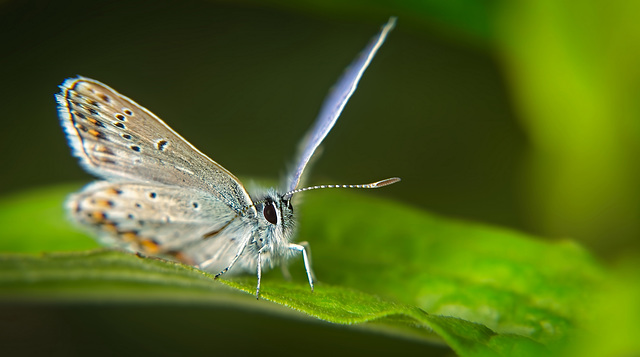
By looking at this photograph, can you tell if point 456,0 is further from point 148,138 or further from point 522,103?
point 148,138

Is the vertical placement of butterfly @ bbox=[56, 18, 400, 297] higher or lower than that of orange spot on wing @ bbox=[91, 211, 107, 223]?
higher

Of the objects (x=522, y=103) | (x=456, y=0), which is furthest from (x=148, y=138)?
(x=522, y=103)

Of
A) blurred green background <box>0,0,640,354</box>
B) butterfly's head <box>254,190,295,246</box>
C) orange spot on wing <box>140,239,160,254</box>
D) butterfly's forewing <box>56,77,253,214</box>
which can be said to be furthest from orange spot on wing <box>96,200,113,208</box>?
blurred green background <box>0,0,640,354</box>

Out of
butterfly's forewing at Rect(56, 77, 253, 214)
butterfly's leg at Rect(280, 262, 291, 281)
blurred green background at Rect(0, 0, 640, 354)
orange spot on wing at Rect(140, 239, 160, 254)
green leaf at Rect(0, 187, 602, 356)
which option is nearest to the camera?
green leaf at Rect(0, 187, 602, 356)

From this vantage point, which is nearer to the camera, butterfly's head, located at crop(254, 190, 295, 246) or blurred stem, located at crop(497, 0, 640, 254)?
butterfly's head, located at crop(254, 190, 295, 246)

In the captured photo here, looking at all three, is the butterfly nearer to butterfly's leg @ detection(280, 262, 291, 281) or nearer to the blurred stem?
butterfly's leg @ detection(280, 262, 291, 281)

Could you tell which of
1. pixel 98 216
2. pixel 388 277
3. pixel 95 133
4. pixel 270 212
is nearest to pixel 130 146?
pixel 95 133

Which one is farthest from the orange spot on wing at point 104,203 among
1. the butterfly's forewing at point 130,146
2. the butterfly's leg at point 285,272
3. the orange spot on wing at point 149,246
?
the butterfly's leg at point 285,272
